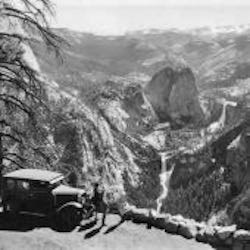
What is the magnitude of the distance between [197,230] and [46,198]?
7.85 m

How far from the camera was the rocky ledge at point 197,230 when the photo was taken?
23688 mm

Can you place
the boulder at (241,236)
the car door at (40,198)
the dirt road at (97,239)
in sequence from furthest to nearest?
the car door at (40,198)
the dirt road at (97,239)
the boulder at (241,236)

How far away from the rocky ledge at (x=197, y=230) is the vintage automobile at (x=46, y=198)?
2.67 metres

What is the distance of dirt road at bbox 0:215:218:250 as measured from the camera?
Result: 24047 mm

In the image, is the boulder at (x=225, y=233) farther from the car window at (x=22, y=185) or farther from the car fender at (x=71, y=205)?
the car window at (x=22, y=185)

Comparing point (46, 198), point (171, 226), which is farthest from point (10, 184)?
point (171, 226)

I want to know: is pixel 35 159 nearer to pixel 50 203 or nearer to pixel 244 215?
pixel 50 203

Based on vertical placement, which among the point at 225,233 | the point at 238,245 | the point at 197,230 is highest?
the point at 225,233

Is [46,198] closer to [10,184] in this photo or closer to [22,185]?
[22,185]

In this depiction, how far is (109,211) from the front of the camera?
30.0m

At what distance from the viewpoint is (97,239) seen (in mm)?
25016

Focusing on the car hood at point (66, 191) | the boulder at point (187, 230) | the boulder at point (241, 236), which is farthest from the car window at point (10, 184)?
the boulder at point (241, 236)

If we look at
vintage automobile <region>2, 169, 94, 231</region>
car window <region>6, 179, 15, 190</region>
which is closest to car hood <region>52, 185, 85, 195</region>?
vintage automobile <region>2, 169, 94, 231</region>

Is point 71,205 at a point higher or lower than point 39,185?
lower
